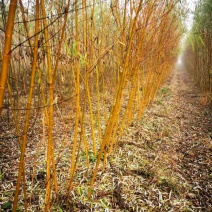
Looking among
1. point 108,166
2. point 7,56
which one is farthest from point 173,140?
point 7,56

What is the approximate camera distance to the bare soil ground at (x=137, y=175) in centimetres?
164

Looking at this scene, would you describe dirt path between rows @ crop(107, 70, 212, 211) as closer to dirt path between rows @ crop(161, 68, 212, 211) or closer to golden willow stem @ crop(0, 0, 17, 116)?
dirt path between rows @ crop(161, 68, 212, 211)

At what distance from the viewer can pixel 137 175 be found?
6.73 feet

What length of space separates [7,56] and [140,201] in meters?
1.70

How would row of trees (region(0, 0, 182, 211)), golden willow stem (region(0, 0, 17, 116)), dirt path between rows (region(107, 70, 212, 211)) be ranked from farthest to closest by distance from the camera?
1. dirt path between rows (region(107, 70, 212, 211))
2. row of trees (region(0, 0, 182, 211))
3. golden willow stem (region(0, 0, 17, 116))

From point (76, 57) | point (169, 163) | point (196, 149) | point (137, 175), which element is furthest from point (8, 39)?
point (196, 149)

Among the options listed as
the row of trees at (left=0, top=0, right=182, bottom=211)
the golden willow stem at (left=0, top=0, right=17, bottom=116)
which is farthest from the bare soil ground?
the golden willow stem at (left=0, top=0, right=17, bottom=116)

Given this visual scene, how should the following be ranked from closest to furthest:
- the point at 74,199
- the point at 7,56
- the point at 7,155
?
the point at 7,56 → the point at 74,199 → the point at 7,155

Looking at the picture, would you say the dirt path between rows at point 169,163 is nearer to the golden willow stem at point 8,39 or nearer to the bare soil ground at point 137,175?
the bare soil ground at point 137,175

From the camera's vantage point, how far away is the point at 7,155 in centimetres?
235

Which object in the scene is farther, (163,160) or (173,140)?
(173,140)

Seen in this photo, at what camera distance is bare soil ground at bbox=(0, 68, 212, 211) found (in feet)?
5.38

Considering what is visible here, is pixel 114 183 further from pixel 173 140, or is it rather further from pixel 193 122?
pixel 193 122

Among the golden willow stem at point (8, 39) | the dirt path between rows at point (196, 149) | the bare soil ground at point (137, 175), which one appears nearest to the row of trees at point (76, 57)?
the golden willow stem at point (8, 39)
